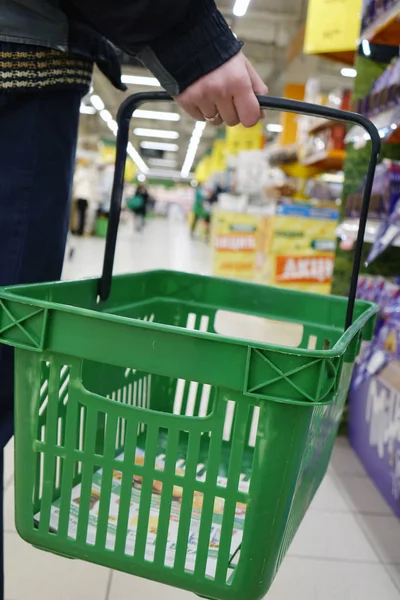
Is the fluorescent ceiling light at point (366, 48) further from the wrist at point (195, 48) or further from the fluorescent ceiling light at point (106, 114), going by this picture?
the fluorescent ceiling light at point (106, 114)

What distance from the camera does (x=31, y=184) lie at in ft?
3.14

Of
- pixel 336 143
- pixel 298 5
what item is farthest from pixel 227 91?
pixel 298 5

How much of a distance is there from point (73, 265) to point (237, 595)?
23.5 feet

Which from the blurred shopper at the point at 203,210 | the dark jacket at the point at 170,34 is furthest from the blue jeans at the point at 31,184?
the blurred shopper at the point at 203,210

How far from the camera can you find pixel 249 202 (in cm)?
793

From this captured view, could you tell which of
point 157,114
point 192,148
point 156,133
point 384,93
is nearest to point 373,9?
point 384,93

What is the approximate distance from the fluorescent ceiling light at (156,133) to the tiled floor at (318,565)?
25225 mm

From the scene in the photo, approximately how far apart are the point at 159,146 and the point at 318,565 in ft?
107

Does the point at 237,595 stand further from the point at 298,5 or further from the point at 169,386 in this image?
the point at 298,5

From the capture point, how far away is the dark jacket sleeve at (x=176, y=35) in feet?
Result: 2.42

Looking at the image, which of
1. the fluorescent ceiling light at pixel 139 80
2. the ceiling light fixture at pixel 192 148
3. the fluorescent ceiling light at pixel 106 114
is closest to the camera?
the fluorescent ceiling light at pixel 139 80

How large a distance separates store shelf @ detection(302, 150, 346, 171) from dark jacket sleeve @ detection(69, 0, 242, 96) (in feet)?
12.5

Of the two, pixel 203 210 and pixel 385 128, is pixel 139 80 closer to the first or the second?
pixel 203 210

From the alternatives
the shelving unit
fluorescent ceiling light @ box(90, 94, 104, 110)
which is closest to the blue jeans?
the shelving unit
